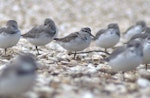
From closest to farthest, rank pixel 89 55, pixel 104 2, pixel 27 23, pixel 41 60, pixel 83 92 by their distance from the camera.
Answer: pixel 83 92 < pixel 41 60 < pixel 89 55 < pixel 27 23 < pixel 104 2

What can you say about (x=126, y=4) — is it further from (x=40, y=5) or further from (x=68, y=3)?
(x=40, y=5)

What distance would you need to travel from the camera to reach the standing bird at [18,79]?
5.44 metres

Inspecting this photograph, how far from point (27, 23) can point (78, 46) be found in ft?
25.4

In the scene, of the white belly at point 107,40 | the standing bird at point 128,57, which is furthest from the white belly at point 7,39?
the standing bird at point 128,57

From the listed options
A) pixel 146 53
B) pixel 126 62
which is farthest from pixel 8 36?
pixel 126 62

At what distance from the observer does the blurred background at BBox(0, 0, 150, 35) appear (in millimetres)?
17922

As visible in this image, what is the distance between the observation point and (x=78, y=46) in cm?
982

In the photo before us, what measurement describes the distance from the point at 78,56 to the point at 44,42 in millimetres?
831

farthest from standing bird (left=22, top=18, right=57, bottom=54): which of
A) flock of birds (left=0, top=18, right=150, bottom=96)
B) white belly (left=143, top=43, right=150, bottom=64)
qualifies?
white belly (left=143, top=43, right=150, bottom=64)

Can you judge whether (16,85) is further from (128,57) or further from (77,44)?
(77,44)

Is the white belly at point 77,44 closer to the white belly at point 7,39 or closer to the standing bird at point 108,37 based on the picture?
the white belly at point 7,39

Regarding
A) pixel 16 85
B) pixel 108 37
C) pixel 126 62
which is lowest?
pixel 16 85

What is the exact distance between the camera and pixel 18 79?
5.42 metres

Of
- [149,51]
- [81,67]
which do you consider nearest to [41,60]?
[81,67]
